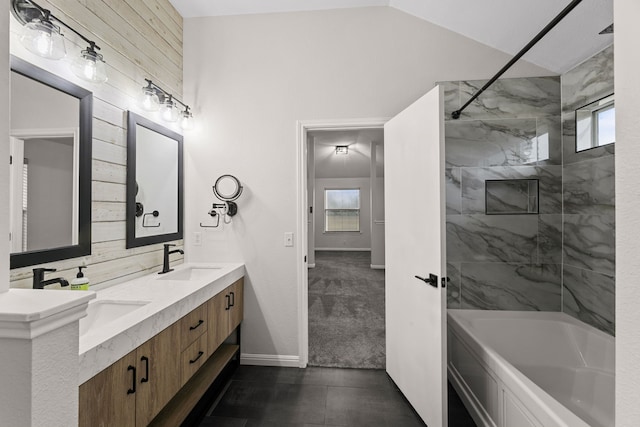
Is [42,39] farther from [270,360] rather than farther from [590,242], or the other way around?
[590,242]

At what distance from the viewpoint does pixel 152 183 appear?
6.91ft

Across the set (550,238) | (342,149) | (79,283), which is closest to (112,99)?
(79,283)

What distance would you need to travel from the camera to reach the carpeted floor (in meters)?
2.51

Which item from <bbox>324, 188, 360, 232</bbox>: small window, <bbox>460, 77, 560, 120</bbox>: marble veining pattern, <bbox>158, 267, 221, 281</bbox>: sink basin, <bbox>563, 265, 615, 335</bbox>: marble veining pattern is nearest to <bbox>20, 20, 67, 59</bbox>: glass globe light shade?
<bbox>158, 267, 221, 281</bbox>: sink basin

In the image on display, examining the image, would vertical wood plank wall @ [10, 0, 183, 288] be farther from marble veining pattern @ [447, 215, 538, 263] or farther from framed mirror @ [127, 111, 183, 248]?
marble veining pattern @ [447, 215, 538, 263]

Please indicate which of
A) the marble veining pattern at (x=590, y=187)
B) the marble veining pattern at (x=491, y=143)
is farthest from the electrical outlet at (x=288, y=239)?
the marble veining pattern at (x=590, y=187)

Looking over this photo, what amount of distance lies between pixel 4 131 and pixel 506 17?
2670 millimetres

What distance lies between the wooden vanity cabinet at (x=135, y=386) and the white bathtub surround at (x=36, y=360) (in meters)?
0.37

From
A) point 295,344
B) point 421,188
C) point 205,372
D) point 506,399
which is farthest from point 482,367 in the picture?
point 205,372

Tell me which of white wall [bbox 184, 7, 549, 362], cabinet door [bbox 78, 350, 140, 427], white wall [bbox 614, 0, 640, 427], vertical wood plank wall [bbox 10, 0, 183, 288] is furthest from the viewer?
white wall [bbox 184, 7, 549, 362]

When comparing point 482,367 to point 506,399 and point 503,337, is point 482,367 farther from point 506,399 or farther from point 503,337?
point 503,337

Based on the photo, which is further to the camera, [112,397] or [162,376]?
[162,376]

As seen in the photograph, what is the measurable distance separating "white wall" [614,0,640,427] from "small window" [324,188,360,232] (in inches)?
312

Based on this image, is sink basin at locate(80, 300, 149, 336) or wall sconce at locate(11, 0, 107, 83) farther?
sink basin at locate(80, 300, 149, 336)
